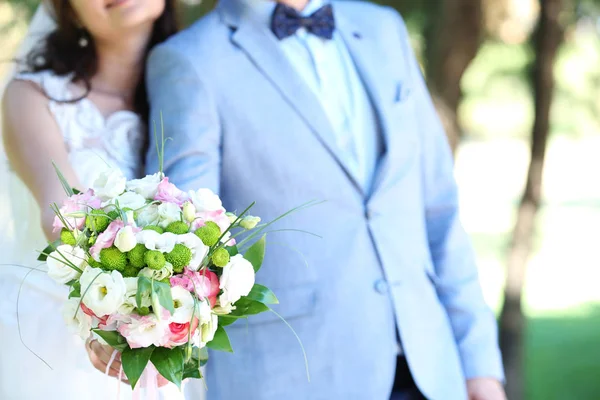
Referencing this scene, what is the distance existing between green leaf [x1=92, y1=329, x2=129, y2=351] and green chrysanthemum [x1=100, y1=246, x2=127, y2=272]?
0.49 feet

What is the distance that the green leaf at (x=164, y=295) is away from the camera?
1490 millimetres

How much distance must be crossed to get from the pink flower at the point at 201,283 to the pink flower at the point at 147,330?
0.06 metres

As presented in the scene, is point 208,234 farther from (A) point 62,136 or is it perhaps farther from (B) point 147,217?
(A) point 62,136

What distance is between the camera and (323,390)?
222 centimetres

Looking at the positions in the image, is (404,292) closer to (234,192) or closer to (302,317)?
(302,317)

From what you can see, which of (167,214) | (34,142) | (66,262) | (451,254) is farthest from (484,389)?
(34,142)

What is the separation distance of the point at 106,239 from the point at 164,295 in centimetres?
15

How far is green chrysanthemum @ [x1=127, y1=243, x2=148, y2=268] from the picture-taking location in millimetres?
1526

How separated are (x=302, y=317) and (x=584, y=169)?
1796cm

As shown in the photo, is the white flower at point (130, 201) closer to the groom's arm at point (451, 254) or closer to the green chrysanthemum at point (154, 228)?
the green chrysanthemum at point (154, 228)

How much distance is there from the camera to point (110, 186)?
164 cm

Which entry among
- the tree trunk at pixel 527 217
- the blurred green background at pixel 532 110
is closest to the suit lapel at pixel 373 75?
the blurred green background at pixel 532 110

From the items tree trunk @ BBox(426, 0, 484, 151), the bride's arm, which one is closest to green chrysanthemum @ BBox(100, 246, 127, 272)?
the bride's arm

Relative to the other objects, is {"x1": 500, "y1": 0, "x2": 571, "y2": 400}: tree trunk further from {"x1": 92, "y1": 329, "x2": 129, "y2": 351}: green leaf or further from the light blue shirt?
{"x1": 92, "y1": 329, "x2": 129, "y2": 351}: green leaf
